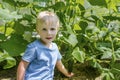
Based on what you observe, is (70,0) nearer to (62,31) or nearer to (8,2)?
(62,31)

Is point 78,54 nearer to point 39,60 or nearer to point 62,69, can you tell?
point 62,69

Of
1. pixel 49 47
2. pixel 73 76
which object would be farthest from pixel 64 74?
pixel 49 47

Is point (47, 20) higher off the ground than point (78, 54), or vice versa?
point (47, 20)

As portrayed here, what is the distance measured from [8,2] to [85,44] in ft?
2.09

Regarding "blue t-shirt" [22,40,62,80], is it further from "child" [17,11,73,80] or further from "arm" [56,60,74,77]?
"arm" [56,60,74,77]

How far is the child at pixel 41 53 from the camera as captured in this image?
223cm

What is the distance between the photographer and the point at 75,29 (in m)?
2.79

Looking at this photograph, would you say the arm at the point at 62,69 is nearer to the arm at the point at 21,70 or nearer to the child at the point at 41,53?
the child at the point at 41,53

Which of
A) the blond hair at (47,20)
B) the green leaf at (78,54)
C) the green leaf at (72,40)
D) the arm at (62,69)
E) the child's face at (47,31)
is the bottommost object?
the arm at (62,69)

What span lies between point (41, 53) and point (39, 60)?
0.05 meters

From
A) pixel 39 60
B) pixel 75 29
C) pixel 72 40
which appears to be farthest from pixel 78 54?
pixel 39 60

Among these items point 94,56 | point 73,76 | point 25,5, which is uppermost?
point 25,5

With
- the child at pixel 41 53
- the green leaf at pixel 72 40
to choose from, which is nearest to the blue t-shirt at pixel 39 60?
the child at pixel 41 53

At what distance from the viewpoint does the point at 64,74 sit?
2732 mm
